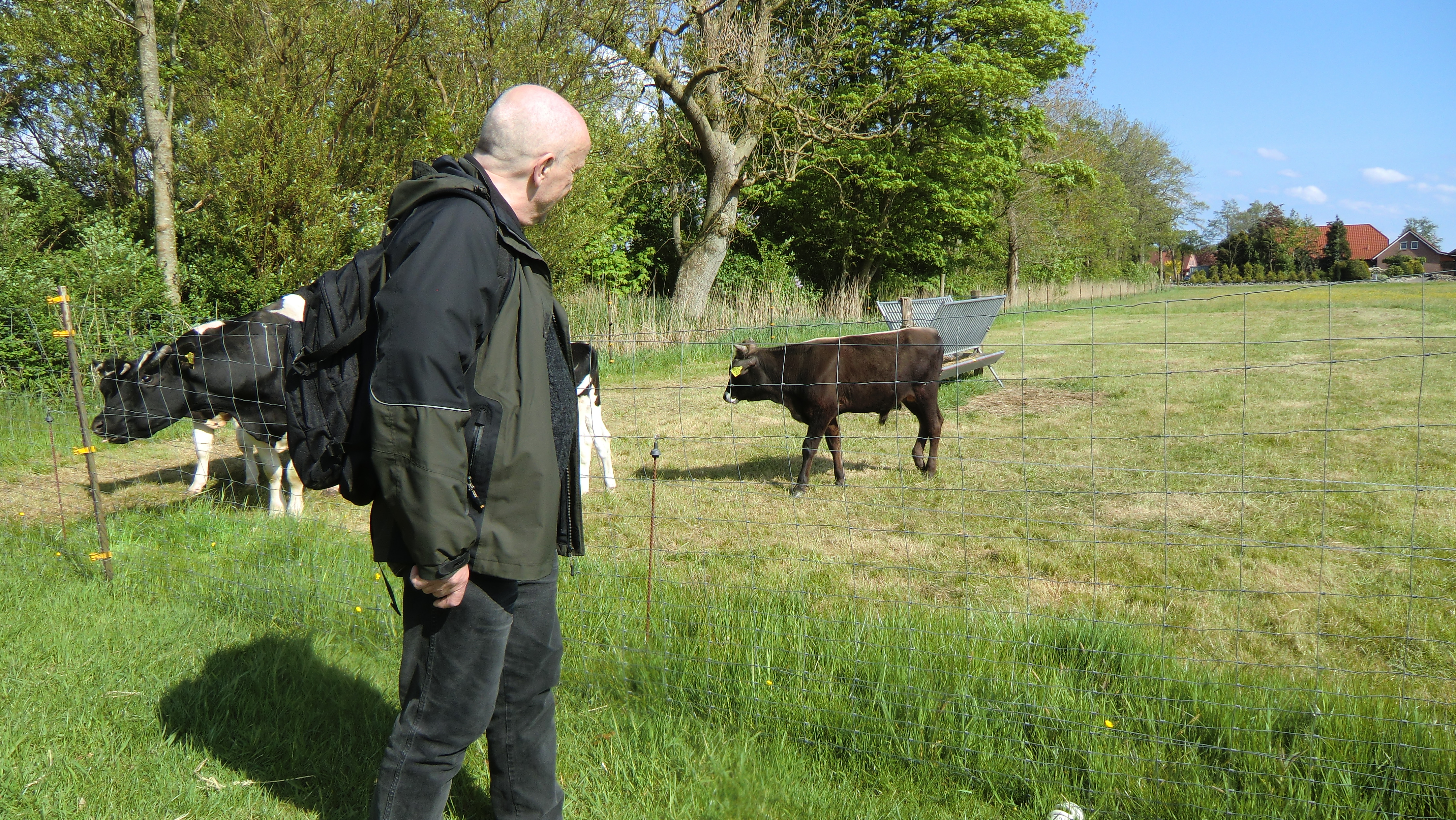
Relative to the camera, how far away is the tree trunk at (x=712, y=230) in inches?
753

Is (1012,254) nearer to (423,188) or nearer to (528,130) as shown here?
(528,130)

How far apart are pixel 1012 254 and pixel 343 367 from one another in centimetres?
3527

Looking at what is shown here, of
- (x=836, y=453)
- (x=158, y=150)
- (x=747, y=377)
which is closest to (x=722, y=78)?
(x=158, y=150)

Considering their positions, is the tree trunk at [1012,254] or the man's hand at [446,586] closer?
the man's hand at [446,586]

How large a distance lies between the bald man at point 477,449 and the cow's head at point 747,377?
503 cm

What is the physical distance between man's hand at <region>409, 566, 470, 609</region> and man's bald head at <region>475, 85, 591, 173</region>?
3.26 feet

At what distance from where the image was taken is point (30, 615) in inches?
157

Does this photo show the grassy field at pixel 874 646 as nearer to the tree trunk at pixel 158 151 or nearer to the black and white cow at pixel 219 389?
the black and white cow at pixel 219 389

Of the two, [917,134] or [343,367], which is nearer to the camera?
[343,367]

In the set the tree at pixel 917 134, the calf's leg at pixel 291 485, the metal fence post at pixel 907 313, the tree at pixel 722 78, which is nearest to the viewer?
the calf's leg at pixel 291 485

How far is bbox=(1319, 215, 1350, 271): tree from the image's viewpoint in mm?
59562

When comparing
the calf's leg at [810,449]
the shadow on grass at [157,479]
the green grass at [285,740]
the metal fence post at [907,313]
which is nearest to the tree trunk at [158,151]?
the shadow on grass at [157,479]

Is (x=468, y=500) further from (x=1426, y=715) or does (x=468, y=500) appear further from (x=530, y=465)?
(x=1426, y=715)

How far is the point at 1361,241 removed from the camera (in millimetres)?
68250
